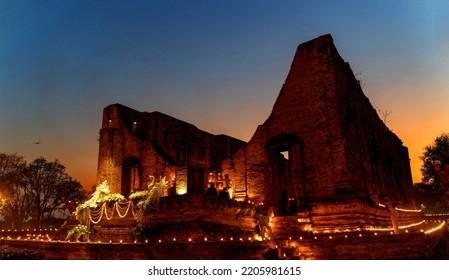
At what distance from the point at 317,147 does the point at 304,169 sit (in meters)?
1.19

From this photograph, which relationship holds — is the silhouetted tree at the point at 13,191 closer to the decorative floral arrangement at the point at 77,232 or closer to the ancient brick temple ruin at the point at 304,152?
the ancient brick temple ruin at the point at 304,152

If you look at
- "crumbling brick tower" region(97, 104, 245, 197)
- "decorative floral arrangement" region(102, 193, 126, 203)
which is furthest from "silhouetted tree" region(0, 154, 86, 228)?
"decorative floral arrangement" region(102, 193, 126, 203)

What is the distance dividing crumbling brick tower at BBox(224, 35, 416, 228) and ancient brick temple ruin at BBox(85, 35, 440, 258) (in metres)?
0.05

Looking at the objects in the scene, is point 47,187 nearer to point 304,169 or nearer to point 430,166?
point 304,169

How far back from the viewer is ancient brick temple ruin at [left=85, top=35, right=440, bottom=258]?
46.6ft

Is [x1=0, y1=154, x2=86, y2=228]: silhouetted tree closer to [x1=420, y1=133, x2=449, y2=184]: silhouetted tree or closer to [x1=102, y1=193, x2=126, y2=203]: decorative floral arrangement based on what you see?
[x1=102, y1=193, x2=126, y2=203]: decorative floral arrangement

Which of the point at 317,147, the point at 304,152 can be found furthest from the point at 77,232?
the point at 317,147

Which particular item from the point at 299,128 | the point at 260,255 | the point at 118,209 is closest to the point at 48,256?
the point at 118,209

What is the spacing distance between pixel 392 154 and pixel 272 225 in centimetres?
1358

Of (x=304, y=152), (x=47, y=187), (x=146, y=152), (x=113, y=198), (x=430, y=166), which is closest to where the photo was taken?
(x=113, y=198)

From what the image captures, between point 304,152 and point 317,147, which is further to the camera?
point 304,152

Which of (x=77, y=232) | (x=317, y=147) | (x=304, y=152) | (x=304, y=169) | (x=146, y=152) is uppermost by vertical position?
(x=146, y=152)

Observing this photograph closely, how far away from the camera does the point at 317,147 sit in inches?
665
